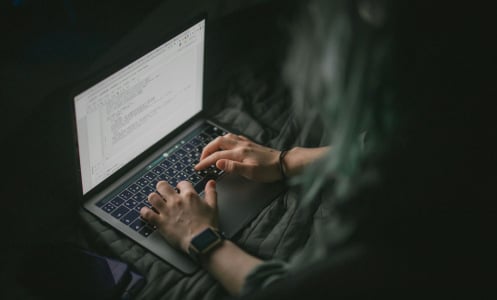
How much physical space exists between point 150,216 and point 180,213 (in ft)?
0.19

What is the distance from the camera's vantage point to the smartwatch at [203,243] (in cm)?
103

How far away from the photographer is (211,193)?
3.81ft

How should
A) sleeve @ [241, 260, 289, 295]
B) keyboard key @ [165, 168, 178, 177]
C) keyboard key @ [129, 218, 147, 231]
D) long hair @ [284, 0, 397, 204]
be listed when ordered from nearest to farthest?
long hair @ [284, 0, 397, 204] → sleeve @ [241, 260, 289, 295] → keyboard key @ [129, 218, 147, 231] → keyboard key @ [165, 168, 178, 177]

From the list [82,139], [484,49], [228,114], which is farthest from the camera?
[228,114]

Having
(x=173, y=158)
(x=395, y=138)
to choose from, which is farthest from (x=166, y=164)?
(x=395, y=138)

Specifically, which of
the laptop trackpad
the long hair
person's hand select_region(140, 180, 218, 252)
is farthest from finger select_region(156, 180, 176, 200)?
the long hair

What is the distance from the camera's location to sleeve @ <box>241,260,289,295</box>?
909mm

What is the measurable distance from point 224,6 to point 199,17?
1.10 ft

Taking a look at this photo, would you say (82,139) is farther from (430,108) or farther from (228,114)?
(430,108)

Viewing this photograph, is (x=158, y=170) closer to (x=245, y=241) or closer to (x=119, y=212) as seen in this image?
(x=119, y=212)

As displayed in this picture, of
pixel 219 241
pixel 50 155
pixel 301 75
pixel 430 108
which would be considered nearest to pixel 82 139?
pixel 50 155

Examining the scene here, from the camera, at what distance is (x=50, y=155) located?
1155mm

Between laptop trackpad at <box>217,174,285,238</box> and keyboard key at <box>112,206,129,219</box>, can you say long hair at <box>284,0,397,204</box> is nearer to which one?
laptop trackpad at <box>217,174,285,238</box>

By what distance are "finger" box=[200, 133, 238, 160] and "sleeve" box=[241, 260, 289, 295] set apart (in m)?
0.39
